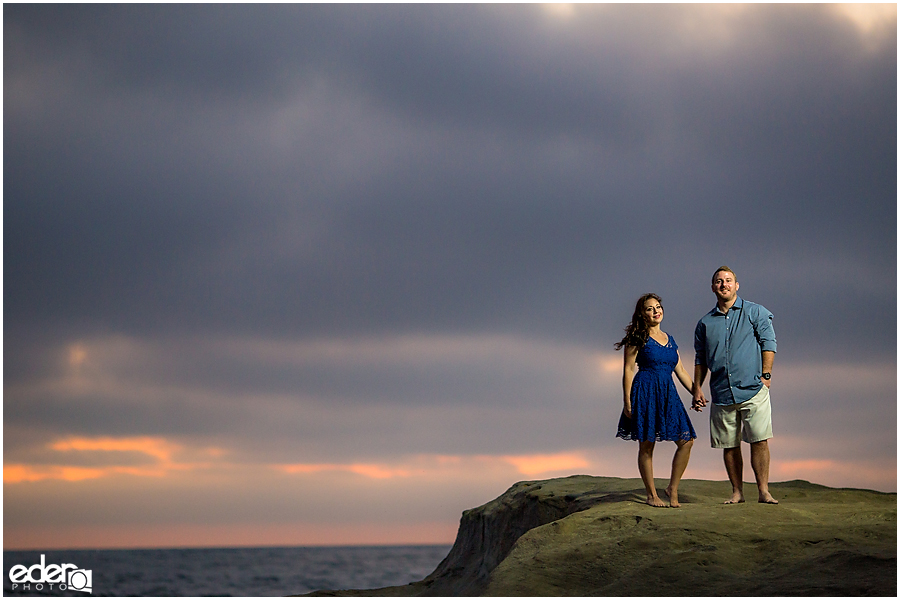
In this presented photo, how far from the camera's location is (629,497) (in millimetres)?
8570

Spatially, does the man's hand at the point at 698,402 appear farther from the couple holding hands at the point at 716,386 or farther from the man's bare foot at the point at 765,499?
the man's bare foot at the point at 765,499

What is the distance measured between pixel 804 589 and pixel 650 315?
3038 millimetres

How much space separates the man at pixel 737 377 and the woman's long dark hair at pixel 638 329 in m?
0.60

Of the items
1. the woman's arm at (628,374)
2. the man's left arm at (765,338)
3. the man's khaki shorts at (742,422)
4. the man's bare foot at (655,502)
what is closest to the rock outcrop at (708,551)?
the man's bare foot at (655,502)

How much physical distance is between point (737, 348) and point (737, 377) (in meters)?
0.26

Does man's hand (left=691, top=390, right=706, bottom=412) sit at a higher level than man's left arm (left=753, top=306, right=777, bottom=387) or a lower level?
lower

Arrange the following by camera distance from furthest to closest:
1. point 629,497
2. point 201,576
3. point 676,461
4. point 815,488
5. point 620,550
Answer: point 201,576 → point 815,488 → point 629,497 → point 676,461 → point 620,550

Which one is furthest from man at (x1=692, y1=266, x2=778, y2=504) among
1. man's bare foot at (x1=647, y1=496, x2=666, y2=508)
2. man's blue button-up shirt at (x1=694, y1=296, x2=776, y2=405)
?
man's bare foot at (x1=647, y1=496, x2=666, y2=508)

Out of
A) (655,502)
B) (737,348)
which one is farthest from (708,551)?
(737,348)

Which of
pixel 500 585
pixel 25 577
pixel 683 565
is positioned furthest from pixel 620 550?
pixel 25 577

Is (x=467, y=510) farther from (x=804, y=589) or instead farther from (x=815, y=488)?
(x=804, y=589)

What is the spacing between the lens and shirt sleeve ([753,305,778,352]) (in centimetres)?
805

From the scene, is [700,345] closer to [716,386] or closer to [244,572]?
[716,386]

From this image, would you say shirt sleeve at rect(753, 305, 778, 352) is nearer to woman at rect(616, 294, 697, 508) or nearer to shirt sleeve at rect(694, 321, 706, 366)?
shirt sleeve at rect(694, 321, 706, 366)
